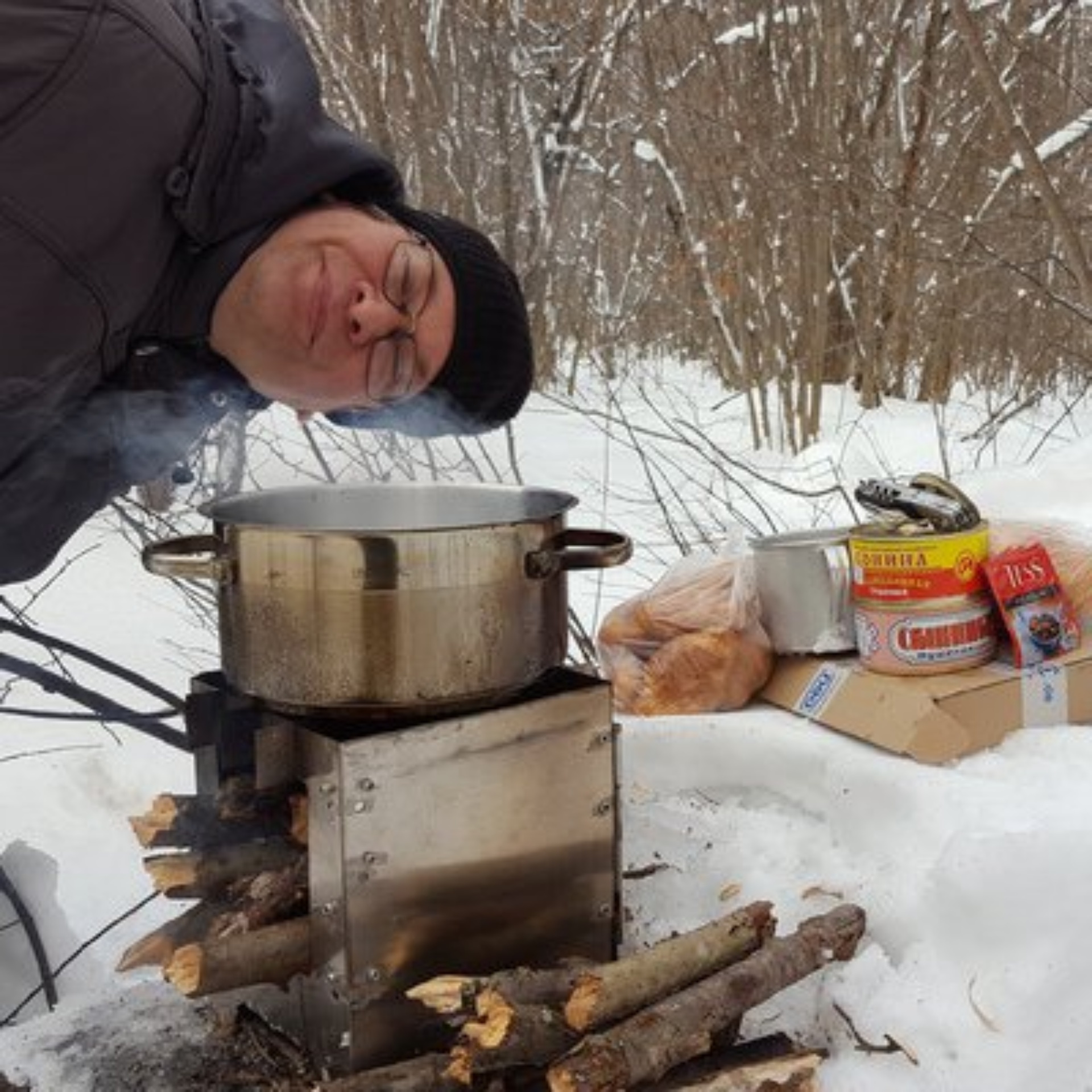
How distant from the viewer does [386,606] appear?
154 cm

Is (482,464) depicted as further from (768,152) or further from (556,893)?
(556,893)

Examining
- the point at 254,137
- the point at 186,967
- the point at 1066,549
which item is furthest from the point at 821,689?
the point at 254,137

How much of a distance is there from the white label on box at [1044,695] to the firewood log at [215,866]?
4.14 ft

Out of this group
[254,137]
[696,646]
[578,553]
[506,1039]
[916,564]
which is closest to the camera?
[506,1039]

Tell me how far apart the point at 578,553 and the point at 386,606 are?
0.29 metres

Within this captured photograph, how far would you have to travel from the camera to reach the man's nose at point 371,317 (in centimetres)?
195

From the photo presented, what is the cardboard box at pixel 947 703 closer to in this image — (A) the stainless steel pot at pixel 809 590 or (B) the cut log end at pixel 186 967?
(A) the stainless steel pot at pixel 809 590

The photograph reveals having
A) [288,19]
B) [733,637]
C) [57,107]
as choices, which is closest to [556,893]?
[733,637]

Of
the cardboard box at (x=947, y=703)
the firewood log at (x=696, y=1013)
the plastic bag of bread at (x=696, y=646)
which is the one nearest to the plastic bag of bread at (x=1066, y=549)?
the cardboard box at (x=947, y=703)

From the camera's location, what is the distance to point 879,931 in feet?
5.86

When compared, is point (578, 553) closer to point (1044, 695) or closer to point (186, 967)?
point (186, 967)

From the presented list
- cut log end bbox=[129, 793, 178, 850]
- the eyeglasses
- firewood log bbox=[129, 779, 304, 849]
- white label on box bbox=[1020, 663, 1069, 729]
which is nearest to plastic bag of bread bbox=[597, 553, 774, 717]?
white label on box bbox=[1020, 663, 1069, 729]

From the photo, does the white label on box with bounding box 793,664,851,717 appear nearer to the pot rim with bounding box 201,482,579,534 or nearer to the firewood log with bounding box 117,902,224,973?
the pot rim with bounding box 201,482,579,534

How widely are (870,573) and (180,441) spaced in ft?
4.18
